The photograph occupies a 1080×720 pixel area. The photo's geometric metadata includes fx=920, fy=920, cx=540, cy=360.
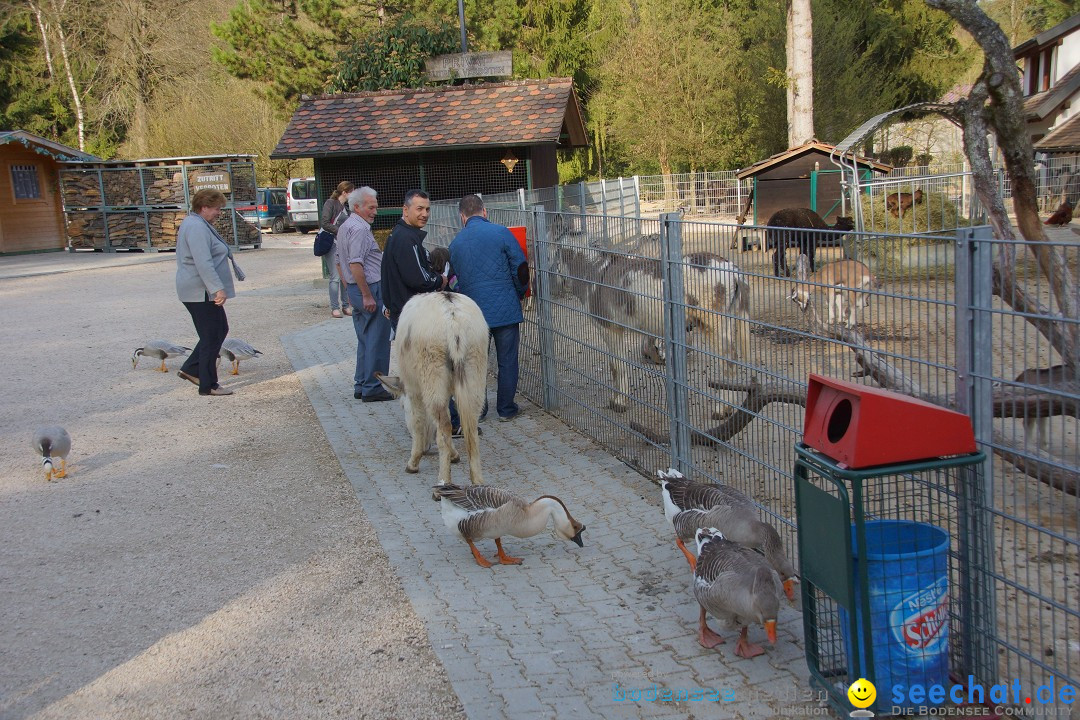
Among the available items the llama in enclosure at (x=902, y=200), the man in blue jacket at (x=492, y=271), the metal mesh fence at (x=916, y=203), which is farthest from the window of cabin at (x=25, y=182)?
the man in blue jacket at (x=492, y=271)

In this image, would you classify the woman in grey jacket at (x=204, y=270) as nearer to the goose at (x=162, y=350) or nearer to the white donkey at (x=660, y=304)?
the goose at (x=162, y=350)

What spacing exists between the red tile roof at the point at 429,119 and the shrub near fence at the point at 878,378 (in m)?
10.0

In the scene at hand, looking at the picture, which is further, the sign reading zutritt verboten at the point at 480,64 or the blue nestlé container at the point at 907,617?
the sign reading zutritt verboten at the point at 480,64

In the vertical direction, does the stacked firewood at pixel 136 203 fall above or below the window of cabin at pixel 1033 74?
below

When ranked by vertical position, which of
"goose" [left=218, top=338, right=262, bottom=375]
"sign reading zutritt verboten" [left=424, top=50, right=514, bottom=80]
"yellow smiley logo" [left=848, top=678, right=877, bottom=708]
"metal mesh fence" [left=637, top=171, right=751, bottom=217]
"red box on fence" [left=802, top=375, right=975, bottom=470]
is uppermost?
"sign reading zutritt verboten" [left=424, top=50, right=514, bottom=80]

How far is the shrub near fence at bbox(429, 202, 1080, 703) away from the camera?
3369mm

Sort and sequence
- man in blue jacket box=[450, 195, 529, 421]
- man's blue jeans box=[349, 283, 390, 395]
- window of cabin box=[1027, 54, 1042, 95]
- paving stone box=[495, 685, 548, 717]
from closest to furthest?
paving stone box=[495, 685, 548, 717] < man in blue jacket box=[450, 195, 529, 421] < man's blue jeans box=[349, 283, 390, 395] < window of cabin box=[1027, 54, 1042, 95]

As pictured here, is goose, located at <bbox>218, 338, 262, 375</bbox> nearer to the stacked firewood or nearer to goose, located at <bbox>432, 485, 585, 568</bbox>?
goose, located at <bbox>432, 485, 585, 568</bbox>

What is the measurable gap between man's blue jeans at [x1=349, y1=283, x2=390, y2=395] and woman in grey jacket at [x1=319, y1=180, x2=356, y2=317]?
3021 millimetres

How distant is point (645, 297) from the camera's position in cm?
636

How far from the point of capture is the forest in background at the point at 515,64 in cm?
2958

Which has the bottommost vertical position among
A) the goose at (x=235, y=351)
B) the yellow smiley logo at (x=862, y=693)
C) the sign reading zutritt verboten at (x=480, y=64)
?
the yellow smiley logo at (x=862, y=693)

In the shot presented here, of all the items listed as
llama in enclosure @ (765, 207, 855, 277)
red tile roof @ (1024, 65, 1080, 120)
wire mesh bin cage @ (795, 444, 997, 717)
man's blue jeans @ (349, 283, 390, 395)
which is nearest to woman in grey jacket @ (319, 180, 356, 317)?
man's blue jeans @ (349, 283, 390, 395)

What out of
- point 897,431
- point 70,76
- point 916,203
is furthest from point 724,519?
point 70,76
